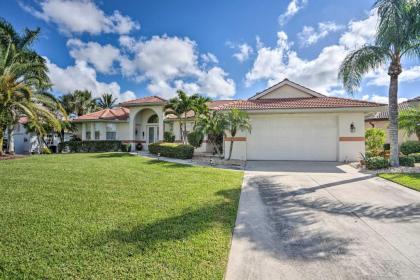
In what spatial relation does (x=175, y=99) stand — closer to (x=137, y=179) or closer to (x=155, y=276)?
(x=137, y=179)

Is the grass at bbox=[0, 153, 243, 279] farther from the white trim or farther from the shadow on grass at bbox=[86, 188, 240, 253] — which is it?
the white trim

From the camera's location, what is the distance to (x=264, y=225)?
453 centimetres

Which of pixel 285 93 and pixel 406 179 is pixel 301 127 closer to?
pixel 285 93

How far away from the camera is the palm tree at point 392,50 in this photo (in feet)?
31.3

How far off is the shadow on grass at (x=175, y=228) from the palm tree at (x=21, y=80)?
590 inches

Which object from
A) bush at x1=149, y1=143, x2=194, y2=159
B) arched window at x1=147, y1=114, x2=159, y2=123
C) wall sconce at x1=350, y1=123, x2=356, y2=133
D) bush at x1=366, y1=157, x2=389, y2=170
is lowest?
bush at x1=366, y1=157, x2=389, y2=170

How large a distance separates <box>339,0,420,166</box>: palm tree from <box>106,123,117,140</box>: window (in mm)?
22959

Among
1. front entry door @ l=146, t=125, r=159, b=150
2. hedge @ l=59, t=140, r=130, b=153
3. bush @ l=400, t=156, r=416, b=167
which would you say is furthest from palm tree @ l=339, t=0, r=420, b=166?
hedge @ l=59, t=140, r=130, b=153

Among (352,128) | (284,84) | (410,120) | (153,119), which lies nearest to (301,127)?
(352,128)

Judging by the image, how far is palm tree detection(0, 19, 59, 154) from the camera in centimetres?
1392

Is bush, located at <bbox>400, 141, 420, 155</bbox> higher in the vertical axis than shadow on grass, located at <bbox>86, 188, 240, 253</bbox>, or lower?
higher

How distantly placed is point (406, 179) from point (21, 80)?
24371mm

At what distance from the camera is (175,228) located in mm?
4098

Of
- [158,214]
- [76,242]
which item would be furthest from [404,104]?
[76,242]
